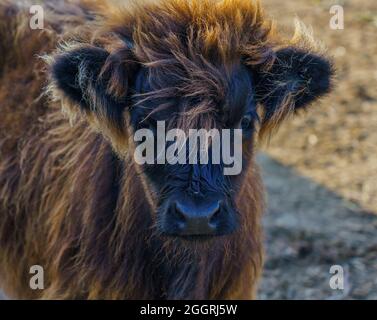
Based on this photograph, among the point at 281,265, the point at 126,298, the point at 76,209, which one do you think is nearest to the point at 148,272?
the point at 126,298

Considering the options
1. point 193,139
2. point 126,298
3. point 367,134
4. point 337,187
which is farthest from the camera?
point 367,134

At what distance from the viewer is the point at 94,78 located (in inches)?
193

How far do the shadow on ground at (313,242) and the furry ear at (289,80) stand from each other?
2025 millimetres

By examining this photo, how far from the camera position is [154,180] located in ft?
16.0

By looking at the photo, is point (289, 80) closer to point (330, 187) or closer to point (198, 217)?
point (198, 217)

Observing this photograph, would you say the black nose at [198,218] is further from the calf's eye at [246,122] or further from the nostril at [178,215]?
the calf's eye at [246,122]

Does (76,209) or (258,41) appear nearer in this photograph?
(258,41)

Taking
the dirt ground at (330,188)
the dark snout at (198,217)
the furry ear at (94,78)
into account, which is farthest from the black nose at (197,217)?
the dirt ground at (330,188)

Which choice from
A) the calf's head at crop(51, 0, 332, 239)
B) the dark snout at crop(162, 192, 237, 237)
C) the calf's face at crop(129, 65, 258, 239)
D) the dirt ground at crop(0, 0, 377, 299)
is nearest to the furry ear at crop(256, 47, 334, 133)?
the calf's head at crop(51, 0, 332, 239)

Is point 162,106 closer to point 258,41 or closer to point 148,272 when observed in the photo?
point 258,41

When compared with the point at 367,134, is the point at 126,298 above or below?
below

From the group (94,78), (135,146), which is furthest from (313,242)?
(94,78)

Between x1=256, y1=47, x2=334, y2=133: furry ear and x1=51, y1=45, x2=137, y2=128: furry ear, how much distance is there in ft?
2.52

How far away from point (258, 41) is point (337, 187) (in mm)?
A: 3315
